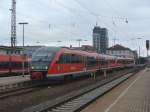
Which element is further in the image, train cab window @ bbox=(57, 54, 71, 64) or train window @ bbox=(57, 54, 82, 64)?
train window @ bbox=(57, 54, 82, 64)

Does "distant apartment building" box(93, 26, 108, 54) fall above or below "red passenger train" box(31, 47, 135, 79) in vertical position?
above

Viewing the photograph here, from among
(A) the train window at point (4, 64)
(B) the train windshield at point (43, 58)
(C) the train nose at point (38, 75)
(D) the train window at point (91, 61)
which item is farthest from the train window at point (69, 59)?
(A) the train window at point (4, 64)

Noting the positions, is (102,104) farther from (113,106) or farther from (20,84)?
(20,84)

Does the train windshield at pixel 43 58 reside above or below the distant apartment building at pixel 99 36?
below

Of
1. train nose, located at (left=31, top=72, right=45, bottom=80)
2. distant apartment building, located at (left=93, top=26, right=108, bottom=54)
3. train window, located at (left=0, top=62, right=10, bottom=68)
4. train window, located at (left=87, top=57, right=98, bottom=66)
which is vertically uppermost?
distant apartment building, located at (left=93, top=26, right=108, bottom=54)

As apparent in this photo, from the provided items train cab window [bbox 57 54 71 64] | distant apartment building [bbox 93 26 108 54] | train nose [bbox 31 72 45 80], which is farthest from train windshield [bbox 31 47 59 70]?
distant apartment building [bbox 93 26 108 54]

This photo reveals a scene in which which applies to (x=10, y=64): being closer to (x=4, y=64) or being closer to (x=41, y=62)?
(x=4, y=64)

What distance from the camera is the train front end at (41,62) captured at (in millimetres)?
29956

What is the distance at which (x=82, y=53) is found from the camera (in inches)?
1591

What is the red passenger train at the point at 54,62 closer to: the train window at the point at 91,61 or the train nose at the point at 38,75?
the train nose at the point at 38,75

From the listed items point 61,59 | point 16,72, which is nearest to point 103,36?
point 16,72

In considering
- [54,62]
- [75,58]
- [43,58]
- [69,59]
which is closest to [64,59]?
[69,59]

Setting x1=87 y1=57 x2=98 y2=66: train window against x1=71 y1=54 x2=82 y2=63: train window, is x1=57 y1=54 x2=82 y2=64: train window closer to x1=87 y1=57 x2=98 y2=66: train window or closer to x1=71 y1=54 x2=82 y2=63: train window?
x1=71 y1=54 x2=82 y2=63: train window

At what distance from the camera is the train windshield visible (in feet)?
99.5
